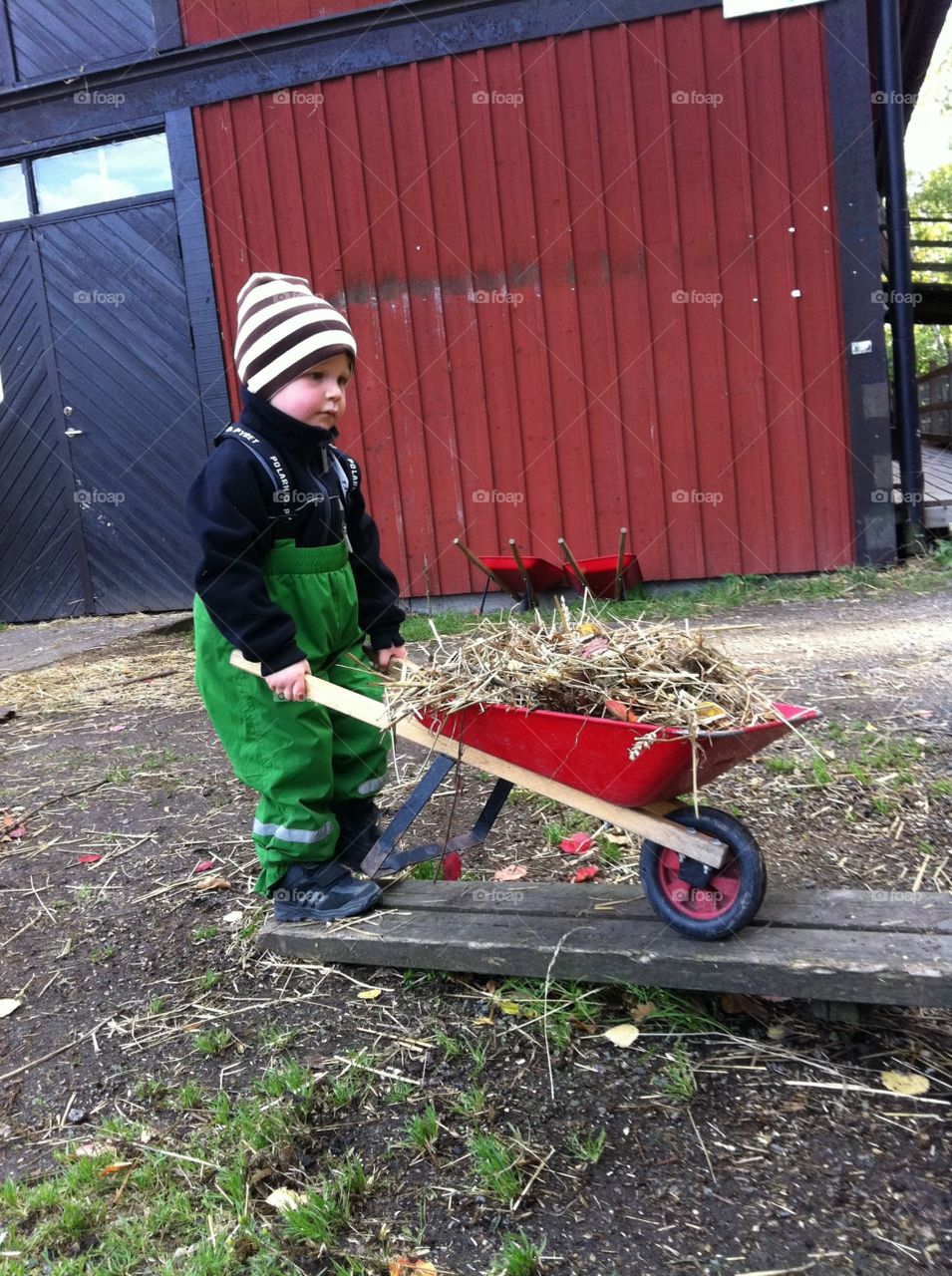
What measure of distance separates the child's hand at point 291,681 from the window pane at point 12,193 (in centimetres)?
771

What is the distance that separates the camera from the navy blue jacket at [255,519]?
2217 millimetres

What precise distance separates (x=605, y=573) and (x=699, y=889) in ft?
15.4

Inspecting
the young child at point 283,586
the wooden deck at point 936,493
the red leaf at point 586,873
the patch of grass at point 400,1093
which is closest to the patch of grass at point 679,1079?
the patch of grass at point 400,1093

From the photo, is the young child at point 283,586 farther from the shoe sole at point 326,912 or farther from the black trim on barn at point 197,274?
the black trim on barn at point 197,274

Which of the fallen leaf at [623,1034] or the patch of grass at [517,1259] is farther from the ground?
the fallen leaf at [623,1034]

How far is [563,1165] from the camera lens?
1631 millimetres

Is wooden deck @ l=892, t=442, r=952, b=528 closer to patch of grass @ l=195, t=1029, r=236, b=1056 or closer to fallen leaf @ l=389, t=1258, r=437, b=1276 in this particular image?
patch of grass @ l=195, t=1029, r=236, b=1056

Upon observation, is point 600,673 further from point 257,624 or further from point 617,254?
point 617,254

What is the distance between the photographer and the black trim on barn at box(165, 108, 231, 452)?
7.52m

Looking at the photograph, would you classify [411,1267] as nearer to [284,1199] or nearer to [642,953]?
[284,1199]

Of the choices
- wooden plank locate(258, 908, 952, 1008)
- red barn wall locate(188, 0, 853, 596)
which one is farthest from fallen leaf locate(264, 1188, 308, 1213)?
red barn wall locate(188, 0, 853, 596)

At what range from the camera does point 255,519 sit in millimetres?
2293

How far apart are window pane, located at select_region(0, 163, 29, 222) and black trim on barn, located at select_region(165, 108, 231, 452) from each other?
1.49 meters

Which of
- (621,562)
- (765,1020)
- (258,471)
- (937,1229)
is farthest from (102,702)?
(937,1229)
